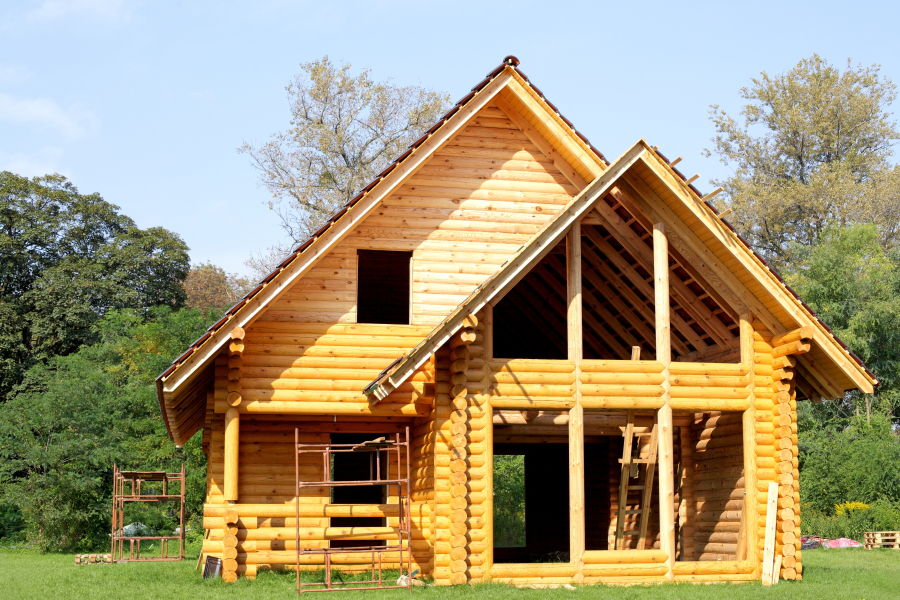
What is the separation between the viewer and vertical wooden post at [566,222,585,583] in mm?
15375

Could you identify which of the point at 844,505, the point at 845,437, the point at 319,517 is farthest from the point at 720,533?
the point at 845,437

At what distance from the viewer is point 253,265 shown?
41.9 m

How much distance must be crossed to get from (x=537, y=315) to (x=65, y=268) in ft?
109

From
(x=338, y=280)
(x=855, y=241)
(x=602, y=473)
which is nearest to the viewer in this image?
(x=338, y=280)

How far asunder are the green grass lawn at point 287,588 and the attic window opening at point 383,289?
760 cm

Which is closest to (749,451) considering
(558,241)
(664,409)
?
(664,409)

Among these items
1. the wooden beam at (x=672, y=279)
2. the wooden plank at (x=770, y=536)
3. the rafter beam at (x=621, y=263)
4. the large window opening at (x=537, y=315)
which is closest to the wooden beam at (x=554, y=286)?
the large window opening at (x=537, y=315)

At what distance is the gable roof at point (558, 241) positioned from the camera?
48.5ft

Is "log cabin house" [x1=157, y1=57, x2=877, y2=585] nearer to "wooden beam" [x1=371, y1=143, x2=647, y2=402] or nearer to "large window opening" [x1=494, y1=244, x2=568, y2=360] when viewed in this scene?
"wooden beam" [x1=371, y1=143, x2=647, y2=402]

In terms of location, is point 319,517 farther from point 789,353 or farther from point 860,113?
point 860,113

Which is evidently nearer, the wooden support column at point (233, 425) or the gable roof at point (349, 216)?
the gable roof at point (349, 216)

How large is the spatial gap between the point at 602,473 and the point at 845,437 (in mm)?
17015

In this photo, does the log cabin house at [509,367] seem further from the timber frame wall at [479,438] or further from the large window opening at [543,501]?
the large window opening at [543,501]

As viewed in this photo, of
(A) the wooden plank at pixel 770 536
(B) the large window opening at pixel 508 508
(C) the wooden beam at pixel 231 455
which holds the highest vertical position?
(C) the wooden beam at pixel 231 455
